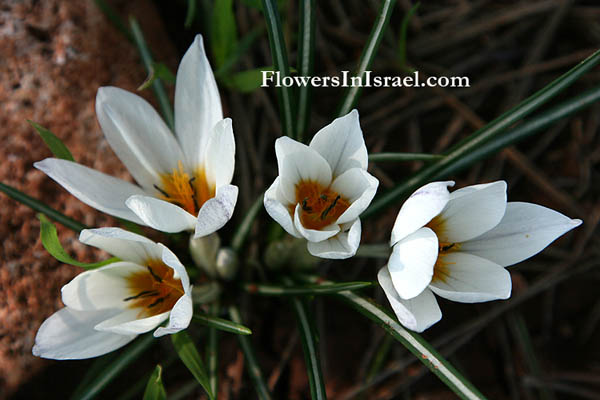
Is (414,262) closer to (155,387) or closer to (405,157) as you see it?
(405,157)

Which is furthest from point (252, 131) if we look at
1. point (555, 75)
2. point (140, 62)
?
point (555, 75)

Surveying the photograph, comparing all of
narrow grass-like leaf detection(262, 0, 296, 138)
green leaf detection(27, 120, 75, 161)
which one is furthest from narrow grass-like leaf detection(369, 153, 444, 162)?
green leaf detection(27, 120, 75, 161)

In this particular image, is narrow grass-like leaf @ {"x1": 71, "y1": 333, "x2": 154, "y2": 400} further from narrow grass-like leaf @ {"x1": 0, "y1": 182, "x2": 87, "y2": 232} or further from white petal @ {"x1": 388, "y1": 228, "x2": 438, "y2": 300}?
white petal @ {"x1": 388, "y1": 228, "x2": 438, "y2": 300}

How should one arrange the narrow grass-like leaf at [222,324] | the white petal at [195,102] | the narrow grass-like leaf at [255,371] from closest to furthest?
the narrow grass-like leaf at [222,324], the white petal at [195,102], the narrow grass-like leaf at [255,371]

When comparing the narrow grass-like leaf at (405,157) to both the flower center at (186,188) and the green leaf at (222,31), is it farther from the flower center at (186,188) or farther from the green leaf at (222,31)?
the green leaf at (222,31)

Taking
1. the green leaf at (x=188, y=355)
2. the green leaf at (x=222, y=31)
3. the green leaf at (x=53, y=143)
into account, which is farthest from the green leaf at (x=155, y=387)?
the green leaf at (x=222, y=31)

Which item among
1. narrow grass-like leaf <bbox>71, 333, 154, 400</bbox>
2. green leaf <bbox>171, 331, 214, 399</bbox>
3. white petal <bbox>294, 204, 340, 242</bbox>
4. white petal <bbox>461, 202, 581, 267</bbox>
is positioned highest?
white petal <bbox>294, 204, 340, 242</bbox>
